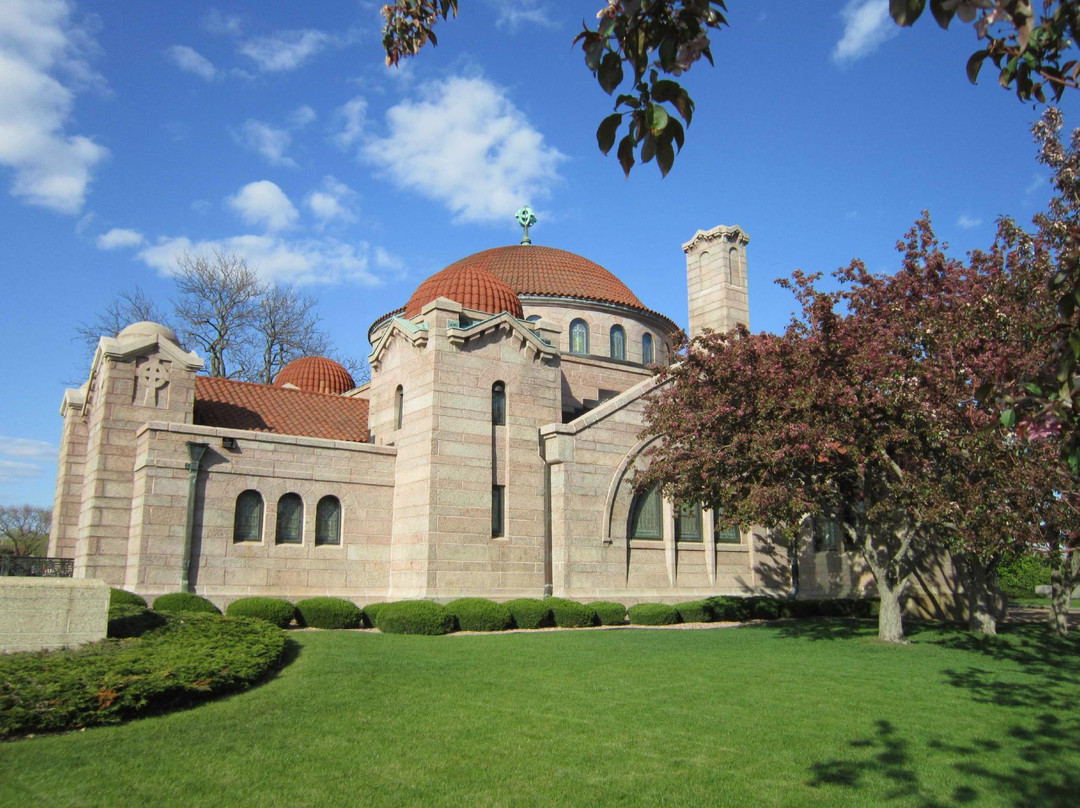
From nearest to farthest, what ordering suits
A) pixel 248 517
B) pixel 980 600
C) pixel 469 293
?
pixel 980 600
pixel 248 517
pixel 469 293

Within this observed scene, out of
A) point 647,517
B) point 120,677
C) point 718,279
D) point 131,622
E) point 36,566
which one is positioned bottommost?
point 120,677

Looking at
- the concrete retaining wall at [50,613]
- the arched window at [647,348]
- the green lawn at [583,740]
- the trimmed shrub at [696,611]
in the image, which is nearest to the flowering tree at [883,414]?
the green lawn at [583,740]

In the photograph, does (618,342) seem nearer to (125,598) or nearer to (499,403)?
Answer: (499,403)

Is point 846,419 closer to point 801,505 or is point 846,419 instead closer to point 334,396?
point 801,505

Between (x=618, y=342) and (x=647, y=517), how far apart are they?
32.2ft

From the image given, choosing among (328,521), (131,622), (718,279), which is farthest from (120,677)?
(718,279)

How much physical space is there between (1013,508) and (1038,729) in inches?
308

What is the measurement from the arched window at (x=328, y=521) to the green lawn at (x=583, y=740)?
28.9ft

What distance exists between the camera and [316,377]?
1329 inches

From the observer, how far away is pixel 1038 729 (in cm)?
1027

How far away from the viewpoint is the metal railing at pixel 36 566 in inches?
861

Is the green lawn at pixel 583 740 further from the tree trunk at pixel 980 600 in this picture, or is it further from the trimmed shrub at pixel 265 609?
the tree trunk at pixel 980 600

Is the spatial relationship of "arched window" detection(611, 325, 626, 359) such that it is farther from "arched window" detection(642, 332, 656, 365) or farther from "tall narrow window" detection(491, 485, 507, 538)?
"tall narrow window" detection(491, 485, 507, 538)

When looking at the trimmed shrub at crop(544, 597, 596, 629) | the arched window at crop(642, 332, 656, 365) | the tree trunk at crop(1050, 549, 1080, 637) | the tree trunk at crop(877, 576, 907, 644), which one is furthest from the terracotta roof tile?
the tree trunk at crop(1050, 549, 1080, 637)
